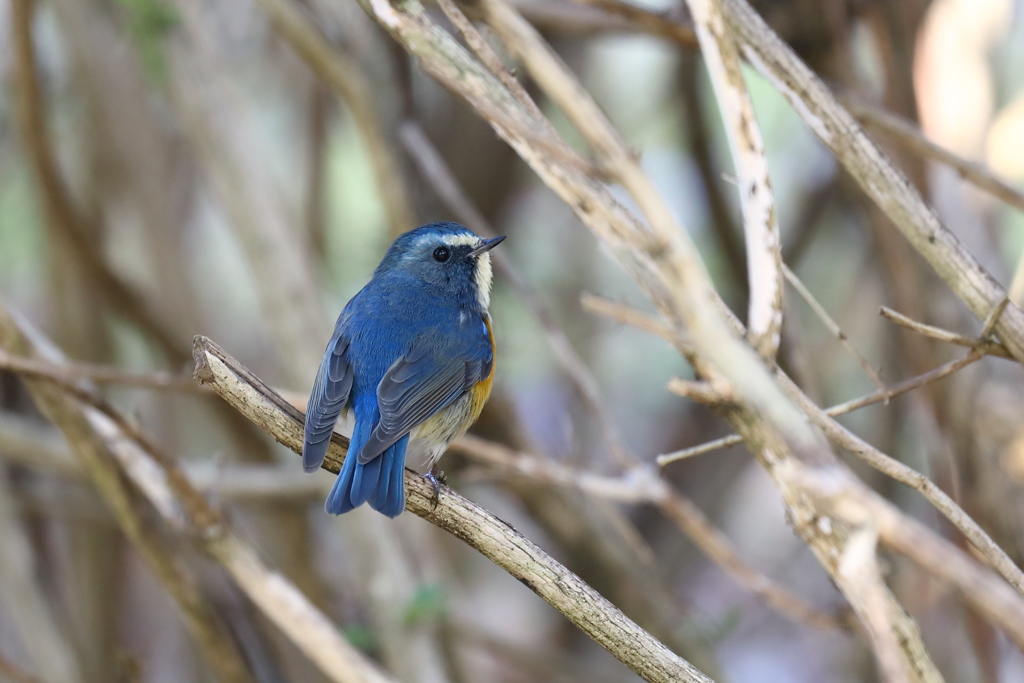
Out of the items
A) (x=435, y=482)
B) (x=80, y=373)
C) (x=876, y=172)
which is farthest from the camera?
(x=80, y=373)

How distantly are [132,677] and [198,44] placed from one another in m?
2.50

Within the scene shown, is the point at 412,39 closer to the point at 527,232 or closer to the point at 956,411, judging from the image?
the point at 956,411

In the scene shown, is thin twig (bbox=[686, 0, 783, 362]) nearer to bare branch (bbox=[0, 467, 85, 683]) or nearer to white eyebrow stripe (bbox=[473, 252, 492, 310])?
white eyebrow stripe (bbox=[473, 252, 492, 310])

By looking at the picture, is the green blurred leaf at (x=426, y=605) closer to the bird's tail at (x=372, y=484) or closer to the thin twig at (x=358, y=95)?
the bird's tail at (x=372, y=484)

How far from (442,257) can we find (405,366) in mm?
715

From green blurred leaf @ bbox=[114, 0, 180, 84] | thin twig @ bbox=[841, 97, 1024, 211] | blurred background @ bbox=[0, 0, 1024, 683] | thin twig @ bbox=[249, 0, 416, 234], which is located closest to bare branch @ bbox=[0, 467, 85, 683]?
blurred background @ bbox=[0, 0, 1024, 683]

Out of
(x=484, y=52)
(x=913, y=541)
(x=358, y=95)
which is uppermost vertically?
(x=484, y=52)

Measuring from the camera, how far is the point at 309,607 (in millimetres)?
2730

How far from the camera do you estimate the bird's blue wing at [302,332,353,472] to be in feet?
7.19

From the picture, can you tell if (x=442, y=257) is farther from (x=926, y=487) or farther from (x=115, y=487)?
(x=926, y=487)

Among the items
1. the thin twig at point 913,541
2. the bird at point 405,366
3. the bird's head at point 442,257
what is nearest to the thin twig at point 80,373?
the bird at point 405,366

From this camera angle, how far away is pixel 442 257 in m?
3.49

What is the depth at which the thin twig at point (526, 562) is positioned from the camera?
181 cm

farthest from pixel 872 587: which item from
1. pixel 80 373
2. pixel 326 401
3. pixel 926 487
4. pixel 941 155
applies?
pixel 80 373
